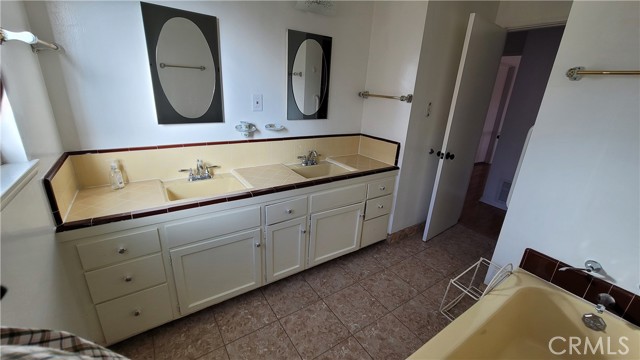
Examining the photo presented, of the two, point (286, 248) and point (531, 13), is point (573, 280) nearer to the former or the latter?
point (286, 248)

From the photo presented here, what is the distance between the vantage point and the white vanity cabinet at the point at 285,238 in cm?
176

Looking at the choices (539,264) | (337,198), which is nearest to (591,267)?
(539,264)

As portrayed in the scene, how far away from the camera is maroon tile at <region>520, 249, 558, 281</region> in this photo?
1.58 m

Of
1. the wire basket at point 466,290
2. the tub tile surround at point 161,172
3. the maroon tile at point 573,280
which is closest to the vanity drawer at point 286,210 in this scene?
the tub tile surround at point 161,172

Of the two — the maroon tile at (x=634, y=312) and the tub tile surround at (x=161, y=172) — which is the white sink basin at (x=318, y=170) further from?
the maroon tile at (x=634, y=312)

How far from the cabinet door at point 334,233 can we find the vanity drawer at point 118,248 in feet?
3.25

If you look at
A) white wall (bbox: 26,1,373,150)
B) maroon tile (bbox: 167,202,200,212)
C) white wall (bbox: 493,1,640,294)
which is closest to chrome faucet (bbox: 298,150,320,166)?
white wall (bbox: 26,1,373,150)

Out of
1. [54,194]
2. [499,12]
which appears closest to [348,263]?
[54,194]

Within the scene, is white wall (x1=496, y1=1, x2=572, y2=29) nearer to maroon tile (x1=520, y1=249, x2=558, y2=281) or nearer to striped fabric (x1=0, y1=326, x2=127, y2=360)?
maroon tile (x1=520, y1=249, x2=558, y2=281)

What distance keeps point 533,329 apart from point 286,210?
5.18 ft

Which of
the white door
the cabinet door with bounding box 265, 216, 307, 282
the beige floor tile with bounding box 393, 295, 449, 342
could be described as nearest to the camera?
the beige floor tile with bounding box 393, 295, 449, 342

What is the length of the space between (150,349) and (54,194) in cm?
96

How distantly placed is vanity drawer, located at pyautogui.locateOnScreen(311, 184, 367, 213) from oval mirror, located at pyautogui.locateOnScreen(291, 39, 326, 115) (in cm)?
73

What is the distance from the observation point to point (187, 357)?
145 centimetres
